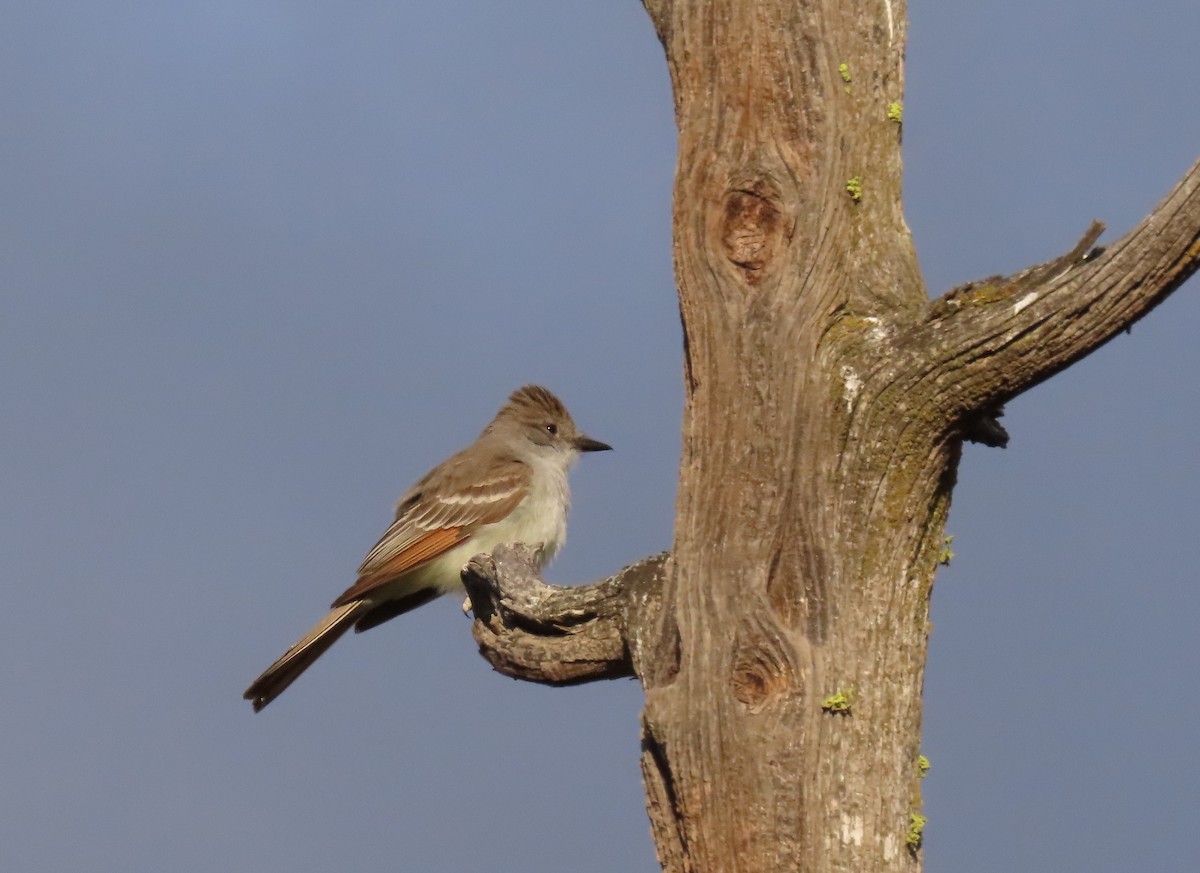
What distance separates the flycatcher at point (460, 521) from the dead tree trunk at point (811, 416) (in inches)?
240

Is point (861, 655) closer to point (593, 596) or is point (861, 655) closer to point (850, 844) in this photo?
point (850, 844)

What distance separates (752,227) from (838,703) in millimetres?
1770

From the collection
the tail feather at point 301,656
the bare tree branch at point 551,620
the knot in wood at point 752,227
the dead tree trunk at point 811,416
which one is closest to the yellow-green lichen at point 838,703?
the dead tree trunk at point 811,416

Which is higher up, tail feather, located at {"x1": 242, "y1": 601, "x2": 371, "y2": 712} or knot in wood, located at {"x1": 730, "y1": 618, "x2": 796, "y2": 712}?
tail feather, located at {"x1": 242, "y1": 601, "x2": 371, "y2": 712}

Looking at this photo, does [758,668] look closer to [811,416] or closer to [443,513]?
[811,416]

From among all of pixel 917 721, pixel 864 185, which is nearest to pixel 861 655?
pixel 917 721

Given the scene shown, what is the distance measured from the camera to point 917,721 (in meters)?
5.96

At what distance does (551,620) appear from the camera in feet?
23.4

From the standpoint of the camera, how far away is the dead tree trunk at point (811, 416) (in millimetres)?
5715

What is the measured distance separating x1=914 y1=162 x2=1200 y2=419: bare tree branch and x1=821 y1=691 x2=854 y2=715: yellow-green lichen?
1.09 meters

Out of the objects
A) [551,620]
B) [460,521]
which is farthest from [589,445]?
[551,620]

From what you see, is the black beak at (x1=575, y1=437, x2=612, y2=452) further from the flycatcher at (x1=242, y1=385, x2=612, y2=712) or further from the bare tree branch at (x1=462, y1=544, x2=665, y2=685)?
the bare tree branch at (x1=462, y1=544, x2=665, y2=685)

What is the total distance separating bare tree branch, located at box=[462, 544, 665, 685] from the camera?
668 centimetres

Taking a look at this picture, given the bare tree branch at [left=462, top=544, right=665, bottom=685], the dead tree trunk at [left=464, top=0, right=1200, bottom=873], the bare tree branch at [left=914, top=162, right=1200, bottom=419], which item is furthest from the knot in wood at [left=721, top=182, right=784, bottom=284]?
the bare tree branch at [left=462, top=544, right=665, bottom=685]
